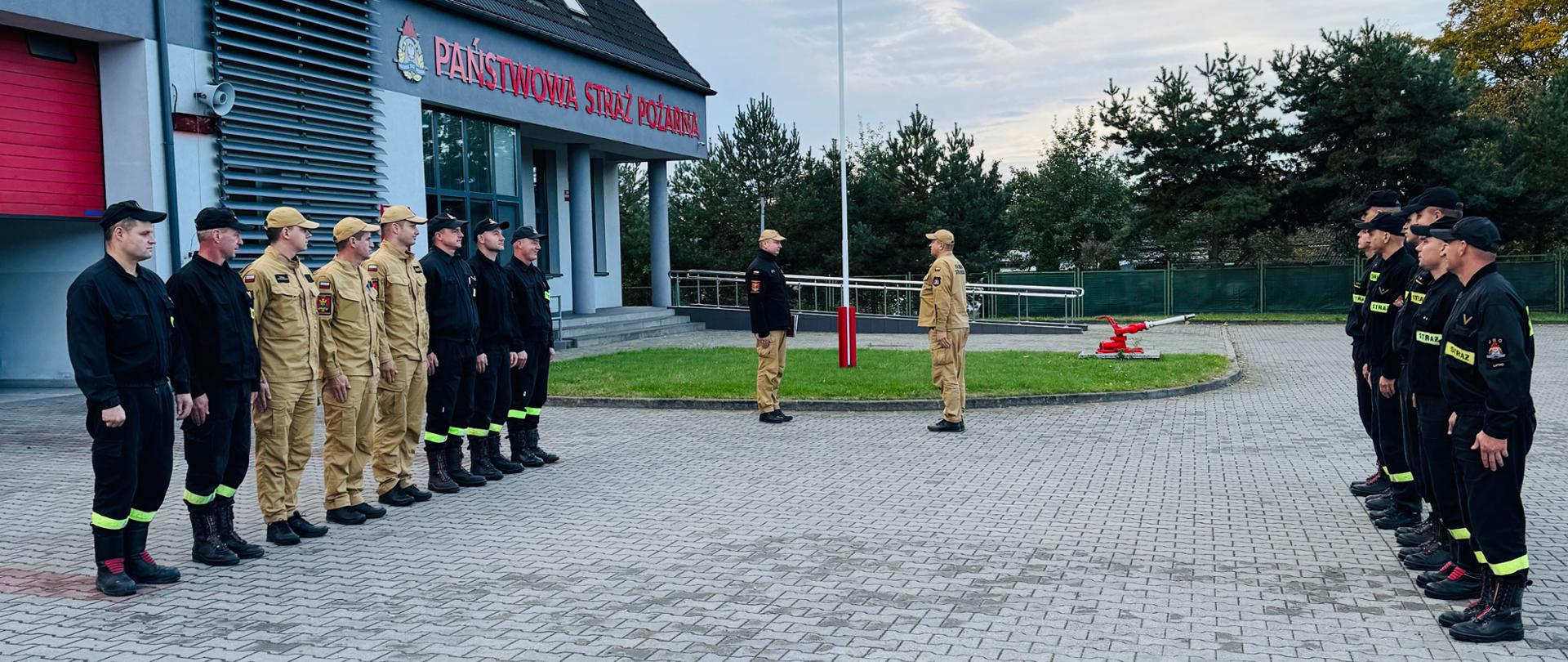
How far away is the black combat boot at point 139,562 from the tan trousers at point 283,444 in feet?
2.70

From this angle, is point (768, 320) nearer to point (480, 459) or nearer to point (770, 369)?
point (770, 369)

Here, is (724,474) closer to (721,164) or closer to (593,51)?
(593,51)

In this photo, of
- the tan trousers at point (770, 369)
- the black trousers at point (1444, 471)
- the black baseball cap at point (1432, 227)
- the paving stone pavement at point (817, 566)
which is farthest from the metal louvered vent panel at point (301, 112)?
the black trousers at point (1444, 471)

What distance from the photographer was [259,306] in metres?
6.56

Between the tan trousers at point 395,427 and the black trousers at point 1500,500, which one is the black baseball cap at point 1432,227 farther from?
the tan trousers at point 395,427

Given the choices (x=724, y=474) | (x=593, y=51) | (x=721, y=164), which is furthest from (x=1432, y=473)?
(x=721, y=164)

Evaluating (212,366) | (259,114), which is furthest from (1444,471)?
(259,114)

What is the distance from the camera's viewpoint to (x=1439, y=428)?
5.23m

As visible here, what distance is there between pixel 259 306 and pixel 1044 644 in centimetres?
478

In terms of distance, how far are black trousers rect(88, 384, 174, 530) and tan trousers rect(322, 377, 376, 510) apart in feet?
4.39

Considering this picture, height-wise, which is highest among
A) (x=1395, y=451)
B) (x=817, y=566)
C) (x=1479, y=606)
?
(x=1395, y=451)

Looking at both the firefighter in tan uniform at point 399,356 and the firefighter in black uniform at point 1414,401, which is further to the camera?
the firefighter in tan uniform at point 399,356

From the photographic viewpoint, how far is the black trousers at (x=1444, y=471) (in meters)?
5.20

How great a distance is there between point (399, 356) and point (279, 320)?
1.19m
